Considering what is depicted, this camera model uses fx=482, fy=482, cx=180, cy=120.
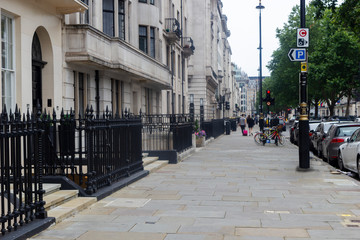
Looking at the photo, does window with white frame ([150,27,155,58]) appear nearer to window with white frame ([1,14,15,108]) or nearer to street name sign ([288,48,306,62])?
street name sign ([288,48,306,62])

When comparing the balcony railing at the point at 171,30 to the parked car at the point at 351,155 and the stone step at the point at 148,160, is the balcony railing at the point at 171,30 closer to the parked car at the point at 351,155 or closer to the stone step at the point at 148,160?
the stone step at the point at 148,160

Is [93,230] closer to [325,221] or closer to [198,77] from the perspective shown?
[325,221]

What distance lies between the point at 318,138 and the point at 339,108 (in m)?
101

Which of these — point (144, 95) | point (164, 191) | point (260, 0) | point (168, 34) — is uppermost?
point (260, 0)

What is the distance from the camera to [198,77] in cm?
4925

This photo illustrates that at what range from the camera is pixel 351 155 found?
42.2 ft

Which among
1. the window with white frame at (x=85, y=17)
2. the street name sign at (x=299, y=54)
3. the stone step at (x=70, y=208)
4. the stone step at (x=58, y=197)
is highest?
the window with white frame at (x=85, y=17)

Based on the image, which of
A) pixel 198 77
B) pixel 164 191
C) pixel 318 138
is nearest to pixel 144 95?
pixel 318 138

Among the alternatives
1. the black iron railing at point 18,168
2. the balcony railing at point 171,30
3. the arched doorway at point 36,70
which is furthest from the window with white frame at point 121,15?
the black iron railing at point 18,168

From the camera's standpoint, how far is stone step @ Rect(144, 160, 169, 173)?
43.9 ft

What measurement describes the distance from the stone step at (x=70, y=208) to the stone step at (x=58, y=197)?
64mm

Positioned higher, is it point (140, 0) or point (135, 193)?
point (140, 0)

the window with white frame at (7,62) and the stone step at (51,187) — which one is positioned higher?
the window with white frame at (7,62)

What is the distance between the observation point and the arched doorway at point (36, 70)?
14020mm
